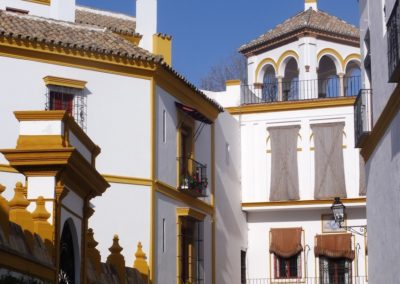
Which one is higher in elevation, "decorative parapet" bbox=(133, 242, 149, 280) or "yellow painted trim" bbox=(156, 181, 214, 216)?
"yellow painted trim" bbox=(156, 181, 214, 216)

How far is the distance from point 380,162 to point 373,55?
2003mm

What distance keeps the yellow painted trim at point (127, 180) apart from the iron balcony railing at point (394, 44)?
12.6 meters

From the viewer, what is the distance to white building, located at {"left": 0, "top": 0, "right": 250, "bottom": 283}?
25578 millimetres

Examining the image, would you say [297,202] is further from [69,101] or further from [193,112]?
[69,101]

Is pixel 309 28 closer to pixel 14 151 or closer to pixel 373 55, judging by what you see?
pixel 373 55

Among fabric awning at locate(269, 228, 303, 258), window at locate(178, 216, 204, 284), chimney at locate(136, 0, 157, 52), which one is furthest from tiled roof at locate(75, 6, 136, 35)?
fabric awning at locate(269, 228, 303, 258)

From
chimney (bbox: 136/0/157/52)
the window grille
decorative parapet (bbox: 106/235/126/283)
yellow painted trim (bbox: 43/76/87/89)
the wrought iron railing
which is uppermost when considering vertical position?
chimney (bbox: 136/0/157/52)

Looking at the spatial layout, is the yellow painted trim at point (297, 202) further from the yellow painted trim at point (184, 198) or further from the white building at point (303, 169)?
the yellow painted trim at point (184, 198)

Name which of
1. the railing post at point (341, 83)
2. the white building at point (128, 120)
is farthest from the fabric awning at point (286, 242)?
the railing post at point (341, 83)

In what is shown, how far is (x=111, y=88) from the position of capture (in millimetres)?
27078

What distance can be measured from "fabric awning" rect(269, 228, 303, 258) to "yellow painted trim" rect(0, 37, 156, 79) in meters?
8.79

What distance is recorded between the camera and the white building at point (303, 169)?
32.8 m

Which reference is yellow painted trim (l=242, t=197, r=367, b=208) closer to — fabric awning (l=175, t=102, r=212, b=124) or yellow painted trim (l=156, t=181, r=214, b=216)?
yellow painted trim (l=156, t=181, r=214, b=216)

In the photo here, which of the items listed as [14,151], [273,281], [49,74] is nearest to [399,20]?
[14,151]
